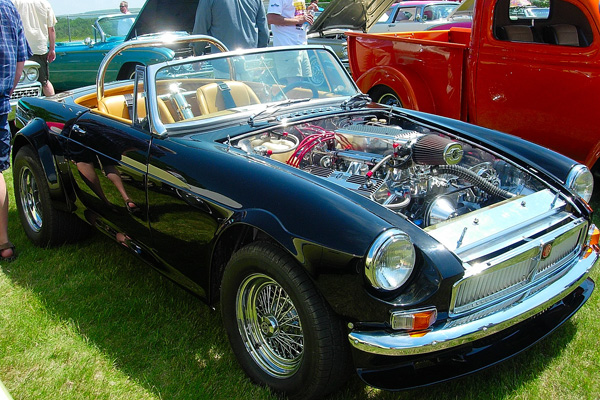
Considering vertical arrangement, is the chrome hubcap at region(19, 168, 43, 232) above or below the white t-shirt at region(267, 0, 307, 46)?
below

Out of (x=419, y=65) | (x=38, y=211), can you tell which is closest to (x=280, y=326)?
(x=38, y=211)

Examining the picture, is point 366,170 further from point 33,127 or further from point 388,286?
point 33,127

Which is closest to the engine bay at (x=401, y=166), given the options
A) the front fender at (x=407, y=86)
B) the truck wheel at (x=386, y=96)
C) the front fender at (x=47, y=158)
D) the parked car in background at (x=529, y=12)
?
the front fender at (x=47, y=158)

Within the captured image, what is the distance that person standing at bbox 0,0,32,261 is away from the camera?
368cm

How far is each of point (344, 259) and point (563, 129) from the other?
331 cm

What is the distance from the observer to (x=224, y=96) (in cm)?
339

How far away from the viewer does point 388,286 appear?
6.88 feet

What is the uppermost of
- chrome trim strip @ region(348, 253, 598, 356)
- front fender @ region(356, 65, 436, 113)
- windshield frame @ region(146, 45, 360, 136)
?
windshield frame @ region(146, 45, 360, 136)

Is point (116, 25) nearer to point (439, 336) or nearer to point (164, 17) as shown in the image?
point (164, 17)

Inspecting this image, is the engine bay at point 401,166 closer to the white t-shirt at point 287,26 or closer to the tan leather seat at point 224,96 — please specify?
the tan leather seat at point 224,96

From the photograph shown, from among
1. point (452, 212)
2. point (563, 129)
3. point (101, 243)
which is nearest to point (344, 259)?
point (452, 212)

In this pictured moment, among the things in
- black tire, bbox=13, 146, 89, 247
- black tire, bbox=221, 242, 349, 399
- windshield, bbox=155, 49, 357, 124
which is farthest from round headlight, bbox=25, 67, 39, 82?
black tire, bbox=221, 242, 349, 399

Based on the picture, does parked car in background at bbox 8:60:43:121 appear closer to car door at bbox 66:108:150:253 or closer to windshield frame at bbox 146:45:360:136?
car door at bbox 66:108:150:253

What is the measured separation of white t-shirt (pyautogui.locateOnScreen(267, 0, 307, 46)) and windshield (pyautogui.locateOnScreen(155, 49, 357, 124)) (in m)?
3.19
